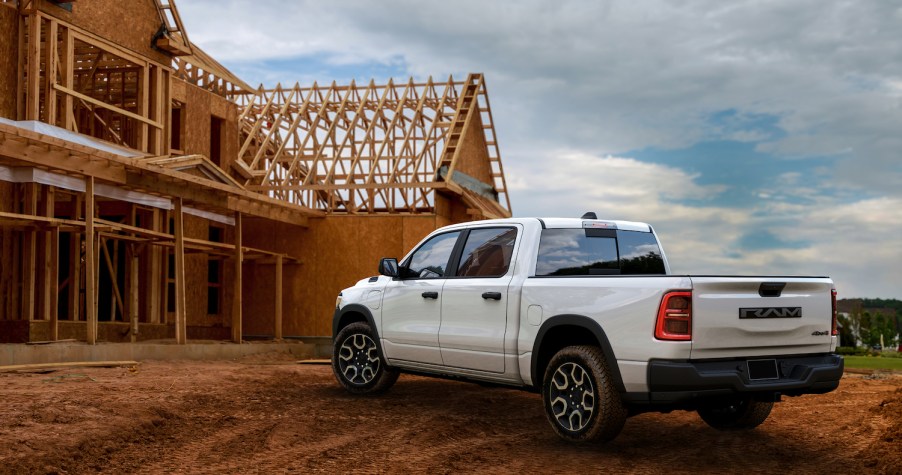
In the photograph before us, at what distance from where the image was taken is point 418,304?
30.0 feet

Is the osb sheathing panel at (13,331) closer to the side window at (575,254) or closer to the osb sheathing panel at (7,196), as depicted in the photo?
the osb sheathing panel at (7,196)

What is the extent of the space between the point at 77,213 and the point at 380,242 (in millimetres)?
8174

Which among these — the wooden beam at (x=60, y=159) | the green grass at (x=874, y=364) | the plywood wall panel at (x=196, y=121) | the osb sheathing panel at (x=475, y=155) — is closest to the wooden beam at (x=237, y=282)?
the wooden beam at (x=60, y=159)

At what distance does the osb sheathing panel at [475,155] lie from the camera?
85.1ft

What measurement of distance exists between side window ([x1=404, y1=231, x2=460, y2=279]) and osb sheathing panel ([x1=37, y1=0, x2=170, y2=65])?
10.9m

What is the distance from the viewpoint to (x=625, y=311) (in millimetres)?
6738

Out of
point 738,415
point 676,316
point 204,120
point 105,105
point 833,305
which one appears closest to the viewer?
point 676,316

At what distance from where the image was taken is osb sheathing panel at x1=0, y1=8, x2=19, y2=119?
1620 cm

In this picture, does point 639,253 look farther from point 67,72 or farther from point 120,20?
point 120,20

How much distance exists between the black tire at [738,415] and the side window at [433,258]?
2.93 metres

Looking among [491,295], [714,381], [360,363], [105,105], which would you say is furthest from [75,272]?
[714,381]

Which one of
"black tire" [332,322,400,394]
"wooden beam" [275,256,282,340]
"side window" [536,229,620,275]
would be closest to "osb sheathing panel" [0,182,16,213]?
"wooden beam" [275,256,282,340]

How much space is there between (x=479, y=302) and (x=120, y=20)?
1369 cm

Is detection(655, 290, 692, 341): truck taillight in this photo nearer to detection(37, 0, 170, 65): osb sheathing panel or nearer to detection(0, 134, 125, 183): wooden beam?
detection(0, 134, 125, 183): wooden beam
